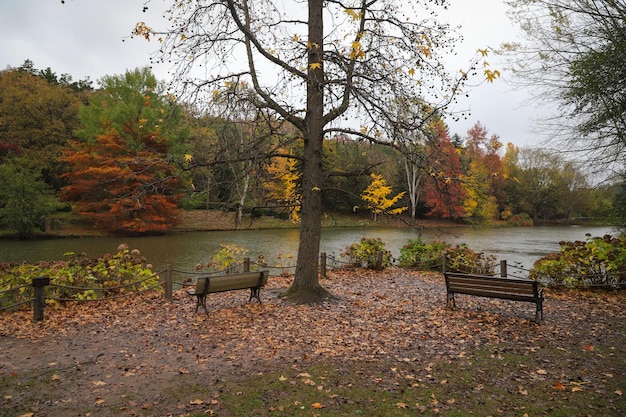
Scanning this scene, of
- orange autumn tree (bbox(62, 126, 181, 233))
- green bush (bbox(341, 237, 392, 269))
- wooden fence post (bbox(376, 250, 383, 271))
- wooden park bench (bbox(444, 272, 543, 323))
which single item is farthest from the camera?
orange autumn tree (bbox(62, 126, 181, 233))

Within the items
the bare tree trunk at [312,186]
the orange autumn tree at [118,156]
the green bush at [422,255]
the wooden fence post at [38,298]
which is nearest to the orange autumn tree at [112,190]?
the orange autumn tree at [118,156]

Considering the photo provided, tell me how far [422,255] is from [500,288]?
6974 millimetres

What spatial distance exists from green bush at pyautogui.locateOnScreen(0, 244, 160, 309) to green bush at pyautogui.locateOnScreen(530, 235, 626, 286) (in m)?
9.82

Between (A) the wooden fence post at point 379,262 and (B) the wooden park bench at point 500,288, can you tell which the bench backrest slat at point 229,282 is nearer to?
(B) the wooden park bench at point 500,288

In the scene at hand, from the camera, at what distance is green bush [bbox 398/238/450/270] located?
45.4ft

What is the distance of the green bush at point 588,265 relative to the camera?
985cm

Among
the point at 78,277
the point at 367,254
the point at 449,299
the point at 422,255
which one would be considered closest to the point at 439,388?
the point at 449,299

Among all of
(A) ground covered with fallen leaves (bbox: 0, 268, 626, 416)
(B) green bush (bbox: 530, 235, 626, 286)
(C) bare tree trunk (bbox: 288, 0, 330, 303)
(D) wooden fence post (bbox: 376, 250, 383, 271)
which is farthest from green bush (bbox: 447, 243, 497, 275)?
(C) bare tree trunk (bbox: 288, 0, 330, 303)

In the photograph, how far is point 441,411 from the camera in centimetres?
386

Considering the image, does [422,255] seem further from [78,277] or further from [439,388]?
[78,277]

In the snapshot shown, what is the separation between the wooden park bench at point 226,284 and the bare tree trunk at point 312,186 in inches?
31.8

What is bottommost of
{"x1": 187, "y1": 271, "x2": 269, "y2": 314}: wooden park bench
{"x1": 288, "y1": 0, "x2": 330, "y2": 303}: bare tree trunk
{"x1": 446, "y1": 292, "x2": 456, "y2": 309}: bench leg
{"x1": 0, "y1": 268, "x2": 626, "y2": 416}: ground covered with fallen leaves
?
{"x1": 0, "y1": 268, "x2": 626, "y2": 416}: ground covered with fallen leaves

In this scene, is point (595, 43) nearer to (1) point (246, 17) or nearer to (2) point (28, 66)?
(1) point (246, 17)

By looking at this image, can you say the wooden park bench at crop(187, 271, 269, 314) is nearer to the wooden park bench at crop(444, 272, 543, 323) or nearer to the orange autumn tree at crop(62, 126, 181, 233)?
the wooden park bench at crop(444, 272, 543, 323)
